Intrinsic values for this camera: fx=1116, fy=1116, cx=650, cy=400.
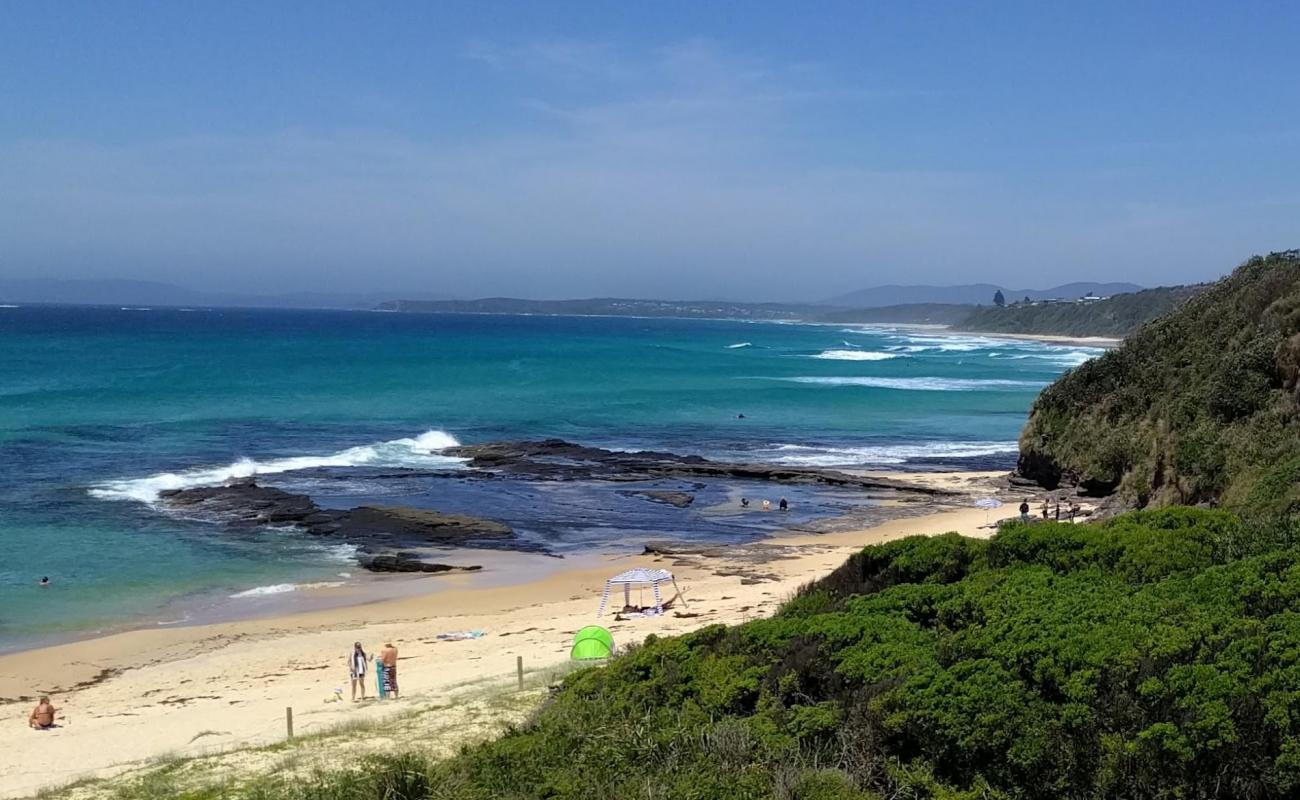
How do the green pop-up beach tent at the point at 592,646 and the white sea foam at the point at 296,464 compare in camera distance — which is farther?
the white sea foam at the point at 296,464

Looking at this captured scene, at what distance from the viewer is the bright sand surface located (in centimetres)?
1423

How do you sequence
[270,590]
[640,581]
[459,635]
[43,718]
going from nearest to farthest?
[43,718], [459,635], [640,581], [270,590]

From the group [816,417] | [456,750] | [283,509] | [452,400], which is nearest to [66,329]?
[452,400]

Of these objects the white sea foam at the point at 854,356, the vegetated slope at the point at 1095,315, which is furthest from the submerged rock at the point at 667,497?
the vegetated slope at the point at 1095,315

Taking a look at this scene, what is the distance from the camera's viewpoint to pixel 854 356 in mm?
111688

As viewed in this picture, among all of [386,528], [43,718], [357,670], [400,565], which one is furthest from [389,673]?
[386,528]

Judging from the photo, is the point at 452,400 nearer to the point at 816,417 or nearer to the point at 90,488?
the point at 816,417

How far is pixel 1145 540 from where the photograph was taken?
35.3 ft

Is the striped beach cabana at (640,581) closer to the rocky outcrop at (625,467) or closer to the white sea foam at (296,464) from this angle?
the rocky outcrop at (625,467)

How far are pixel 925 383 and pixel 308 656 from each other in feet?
203

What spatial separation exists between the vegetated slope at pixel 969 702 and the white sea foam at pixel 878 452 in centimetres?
2946

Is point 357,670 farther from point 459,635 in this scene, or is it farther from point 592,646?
point 459,635

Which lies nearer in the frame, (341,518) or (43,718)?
(43,718)

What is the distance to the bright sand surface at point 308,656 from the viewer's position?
1423 cm
